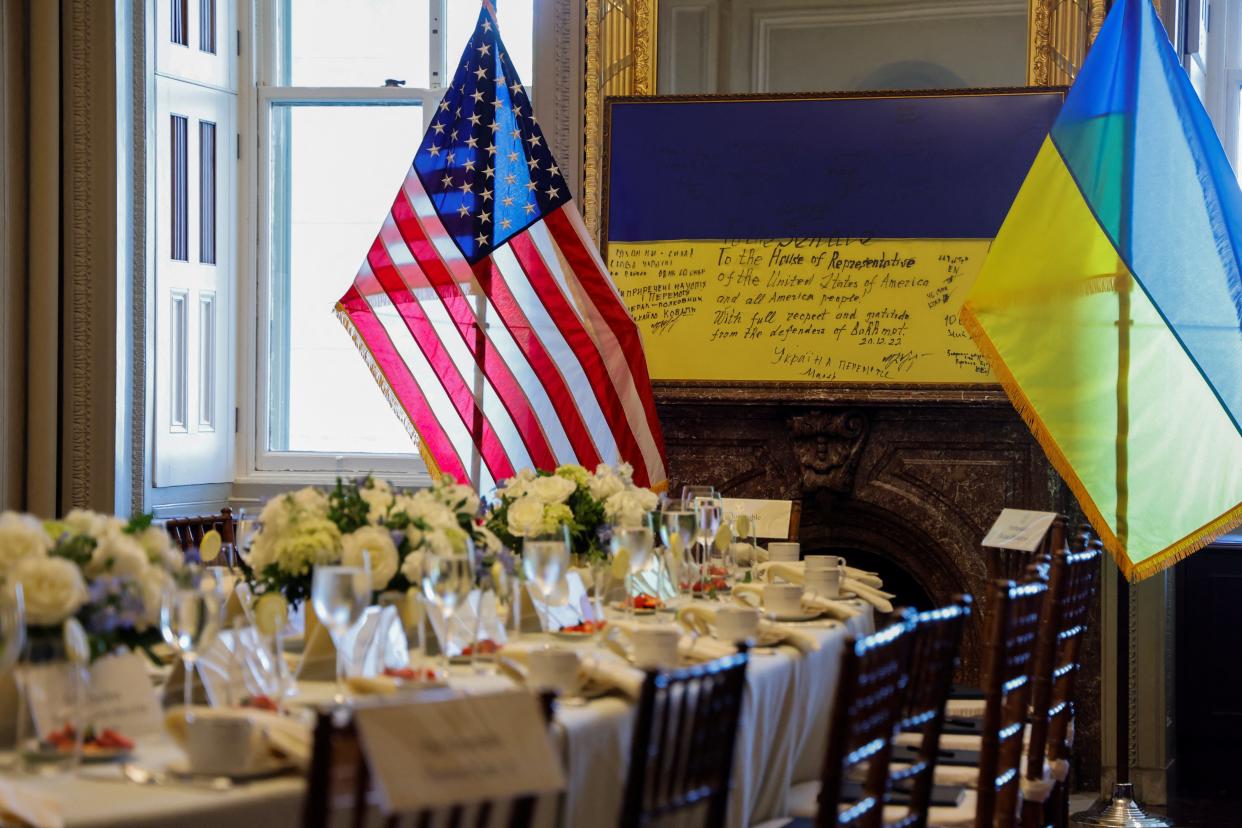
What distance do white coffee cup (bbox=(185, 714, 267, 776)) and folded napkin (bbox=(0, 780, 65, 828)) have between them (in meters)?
0.18

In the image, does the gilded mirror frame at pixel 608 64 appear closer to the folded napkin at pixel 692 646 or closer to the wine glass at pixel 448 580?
the folded napkin at pixel 692 646

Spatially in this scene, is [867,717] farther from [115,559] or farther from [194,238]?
[194,238]

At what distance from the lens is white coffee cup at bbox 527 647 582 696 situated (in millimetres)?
2406

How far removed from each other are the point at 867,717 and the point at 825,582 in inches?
73.4

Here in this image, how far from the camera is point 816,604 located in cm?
375

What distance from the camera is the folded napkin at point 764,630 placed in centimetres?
324

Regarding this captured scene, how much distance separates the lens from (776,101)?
6.14 m

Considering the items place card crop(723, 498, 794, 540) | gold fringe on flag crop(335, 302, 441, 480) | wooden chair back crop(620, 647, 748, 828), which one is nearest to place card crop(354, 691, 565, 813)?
wooden chair back crop(620, 647, 748, 828)

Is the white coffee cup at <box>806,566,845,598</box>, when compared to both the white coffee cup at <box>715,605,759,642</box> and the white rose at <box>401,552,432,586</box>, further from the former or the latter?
the white rose at <box>401,552,432,586</box>

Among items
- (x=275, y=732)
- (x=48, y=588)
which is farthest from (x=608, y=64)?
(x=275, y=732)

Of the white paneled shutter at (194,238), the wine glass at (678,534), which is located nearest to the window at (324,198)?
the white paneled shutter at (194,238)

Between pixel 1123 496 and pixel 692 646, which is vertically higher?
pixel 1123 496

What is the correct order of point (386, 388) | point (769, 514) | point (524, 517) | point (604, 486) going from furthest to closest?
point (386, 388), point (769, 514), point (604, 486), point (524, 517)

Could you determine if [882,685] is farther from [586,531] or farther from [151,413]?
[151,413]
